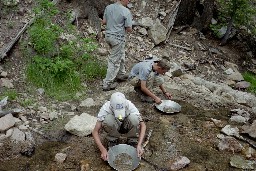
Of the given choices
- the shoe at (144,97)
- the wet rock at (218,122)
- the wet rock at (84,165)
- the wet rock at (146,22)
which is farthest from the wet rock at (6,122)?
the wet rock at (146,22)

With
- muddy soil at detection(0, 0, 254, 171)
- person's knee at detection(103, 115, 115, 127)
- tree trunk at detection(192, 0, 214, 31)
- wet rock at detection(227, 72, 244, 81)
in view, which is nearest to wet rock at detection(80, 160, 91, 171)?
muddy soil at detection(0, 0, 254, 171)

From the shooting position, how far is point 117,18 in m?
6.54

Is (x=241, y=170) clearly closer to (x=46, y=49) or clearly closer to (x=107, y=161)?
(x=107, y=161)

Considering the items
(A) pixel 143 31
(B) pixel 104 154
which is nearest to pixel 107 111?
(B) pixel 104 154

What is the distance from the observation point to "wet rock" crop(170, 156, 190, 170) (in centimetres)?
514

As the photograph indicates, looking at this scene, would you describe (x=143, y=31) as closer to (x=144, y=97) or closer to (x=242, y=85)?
(x=242, y=85)

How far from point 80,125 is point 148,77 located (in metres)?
1.42

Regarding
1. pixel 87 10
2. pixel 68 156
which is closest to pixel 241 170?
pixel 68 156

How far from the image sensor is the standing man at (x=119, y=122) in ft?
15.6

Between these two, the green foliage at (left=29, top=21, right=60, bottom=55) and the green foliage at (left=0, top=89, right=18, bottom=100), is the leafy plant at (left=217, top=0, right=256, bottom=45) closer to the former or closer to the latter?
the green foliage at (left=29, top=21, right=60, bottom=55)

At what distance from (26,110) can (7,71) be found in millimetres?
1065

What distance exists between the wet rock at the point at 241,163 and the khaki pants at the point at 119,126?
4.66 feet

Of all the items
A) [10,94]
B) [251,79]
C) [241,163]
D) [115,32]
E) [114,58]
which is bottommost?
[251,79]

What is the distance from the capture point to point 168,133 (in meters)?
5.91
